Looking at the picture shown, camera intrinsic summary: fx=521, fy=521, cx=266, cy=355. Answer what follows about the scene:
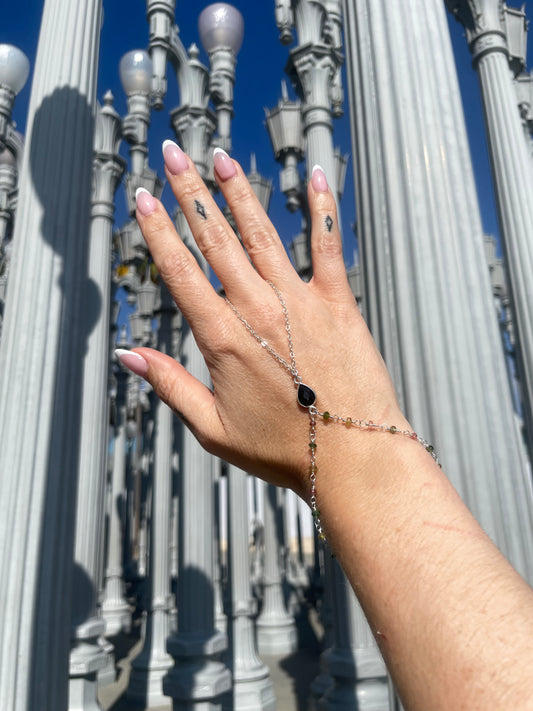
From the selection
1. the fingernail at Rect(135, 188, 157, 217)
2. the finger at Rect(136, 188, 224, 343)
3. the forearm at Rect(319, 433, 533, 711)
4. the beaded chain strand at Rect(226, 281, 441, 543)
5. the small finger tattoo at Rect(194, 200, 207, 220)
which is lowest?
the forearm at Rect(319, 433, 533, 711)

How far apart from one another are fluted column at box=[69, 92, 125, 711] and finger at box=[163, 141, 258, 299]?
6.59 m

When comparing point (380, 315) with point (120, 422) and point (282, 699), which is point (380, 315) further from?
point (120, 422)

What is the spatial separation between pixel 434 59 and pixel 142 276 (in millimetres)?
14299

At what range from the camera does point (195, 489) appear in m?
9.64

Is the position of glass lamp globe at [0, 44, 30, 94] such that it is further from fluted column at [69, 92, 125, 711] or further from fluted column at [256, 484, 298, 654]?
fluted column at [256, 484, 298, 654]

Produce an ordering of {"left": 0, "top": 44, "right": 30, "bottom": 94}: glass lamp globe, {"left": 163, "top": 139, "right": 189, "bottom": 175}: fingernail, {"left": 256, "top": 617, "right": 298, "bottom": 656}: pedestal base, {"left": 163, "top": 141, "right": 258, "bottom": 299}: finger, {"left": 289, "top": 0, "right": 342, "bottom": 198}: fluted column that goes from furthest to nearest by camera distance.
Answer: {"left": 256, "top": 617, "right": 298, "bottom": 656}: pedestal base, {"left": 289, "top": 0, "right": 342, "bottom": 198}: fluted column, {"left": 0, "top": 44, "right": 30, "bottom": 94}: glass lamp globe, {"left": 163, "top": 139, "right": 189, "bottom": 175}: fingernail, {"left": 163, "top": 141, "right": 258, "bottom": 299}: finger

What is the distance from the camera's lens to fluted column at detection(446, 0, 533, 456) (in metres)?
6.15

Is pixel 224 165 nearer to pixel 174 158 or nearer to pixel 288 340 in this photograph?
pixel 174 158

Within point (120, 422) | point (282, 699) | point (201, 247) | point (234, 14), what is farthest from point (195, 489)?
point (120, 422)

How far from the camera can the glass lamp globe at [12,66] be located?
953cm

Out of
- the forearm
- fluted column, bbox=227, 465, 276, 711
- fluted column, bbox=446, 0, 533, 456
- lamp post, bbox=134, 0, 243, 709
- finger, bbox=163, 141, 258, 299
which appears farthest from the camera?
fluted column, bbox=227, 465, 276, 711

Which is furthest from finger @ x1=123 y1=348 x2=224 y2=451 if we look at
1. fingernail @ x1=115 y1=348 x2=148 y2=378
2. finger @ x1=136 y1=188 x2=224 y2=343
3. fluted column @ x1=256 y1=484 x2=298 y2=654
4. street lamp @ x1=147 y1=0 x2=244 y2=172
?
fluted column @ x1=256 y1=484 x2=298 y2=654

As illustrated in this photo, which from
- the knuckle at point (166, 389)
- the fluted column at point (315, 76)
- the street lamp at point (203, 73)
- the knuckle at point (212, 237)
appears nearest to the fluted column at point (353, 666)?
the knuckle at point (166, 389)

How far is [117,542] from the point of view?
21.7 m
